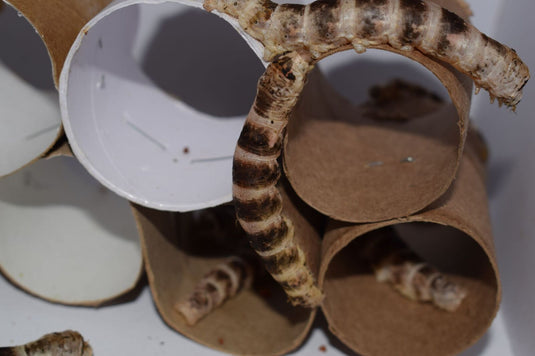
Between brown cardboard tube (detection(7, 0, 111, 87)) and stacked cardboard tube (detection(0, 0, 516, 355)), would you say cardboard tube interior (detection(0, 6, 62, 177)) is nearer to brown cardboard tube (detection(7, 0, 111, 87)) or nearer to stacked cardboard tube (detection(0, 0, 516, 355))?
stacked cardboard tube (detection(0, 0, 516, 355))

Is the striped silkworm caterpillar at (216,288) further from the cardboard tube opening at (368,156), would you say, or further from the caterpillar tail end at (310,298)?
the cardboard tube opening at (368,156)

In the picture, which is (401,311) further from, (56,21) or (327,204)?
(56,21)

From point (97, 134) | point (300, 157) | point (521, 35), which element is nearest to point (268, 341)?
point (300, 157)

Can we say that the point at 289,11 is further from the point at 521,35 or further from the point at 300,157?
the point at 521,35

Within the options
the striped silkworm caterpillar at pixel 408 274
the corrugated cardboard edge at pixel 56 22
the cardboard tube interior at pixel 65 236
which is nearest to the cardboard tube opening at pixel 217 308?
the cardboard tube interior at pixel 65 236

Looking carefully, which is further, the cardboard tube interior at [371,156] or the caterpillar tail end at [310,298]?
the caterpillar tail end at [310,298]

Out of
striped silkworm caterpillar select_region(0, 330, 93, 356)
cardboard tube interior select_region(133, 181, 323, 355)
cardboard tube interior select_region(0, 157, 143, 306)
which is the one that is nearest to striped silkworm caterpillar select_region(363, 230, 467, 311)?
cardboard tube interior select_region(133, 181, 323, 355)
